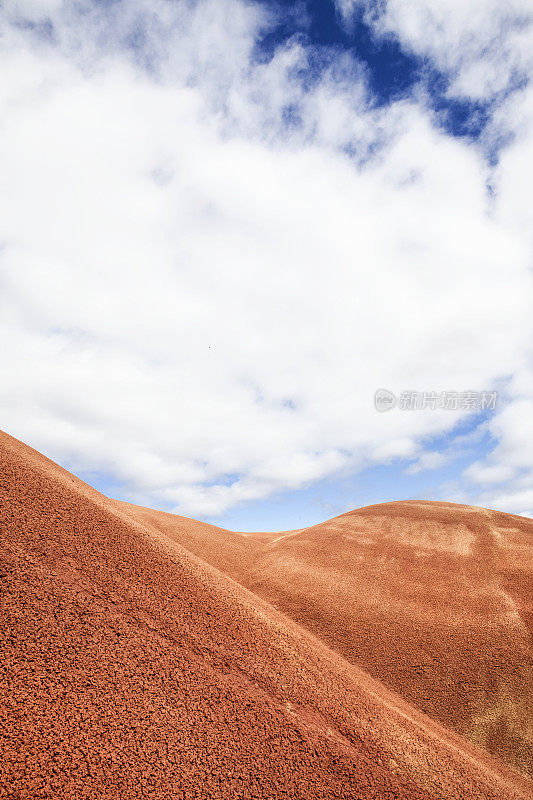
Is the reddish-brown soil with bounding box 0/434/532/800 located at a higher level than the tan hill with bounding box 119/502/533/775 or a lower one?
lower

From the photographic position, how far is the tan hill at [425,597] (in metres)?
14.3

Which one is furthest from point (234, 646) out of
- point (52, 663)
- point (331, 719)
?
point (52, 663)

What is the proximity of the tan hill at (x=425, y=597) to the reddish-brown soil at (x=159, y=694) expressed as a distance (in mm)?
2723

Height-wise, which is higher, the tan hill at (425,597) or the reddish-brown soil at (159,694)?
the tan hill at (425,597)

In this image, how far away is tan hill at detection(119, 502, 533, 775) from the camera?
14.3 meters

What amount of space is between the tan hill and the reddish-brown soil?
2.72 meters

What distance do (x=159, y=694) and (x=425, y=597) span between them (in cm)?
1544

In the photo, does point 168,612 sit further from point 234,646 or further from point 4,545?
point 4,545

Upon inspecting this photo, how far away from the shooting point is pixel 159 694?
7320 millimetres

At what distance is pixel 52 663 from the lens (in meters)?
6.85

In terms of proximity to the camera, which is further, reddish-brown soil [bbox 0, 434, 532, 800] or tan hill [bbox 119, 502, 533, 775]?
tan hill [bbox 119, 502, 533, 775]

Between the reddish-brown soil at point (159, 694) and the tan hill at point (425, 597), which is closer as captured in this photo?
the reddish-brown soil at point (159, 694)

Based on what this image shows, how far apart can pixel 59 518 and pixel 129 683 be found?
4.79m

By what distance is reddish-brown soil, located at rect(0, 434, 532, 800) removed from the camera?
6.11 metres
